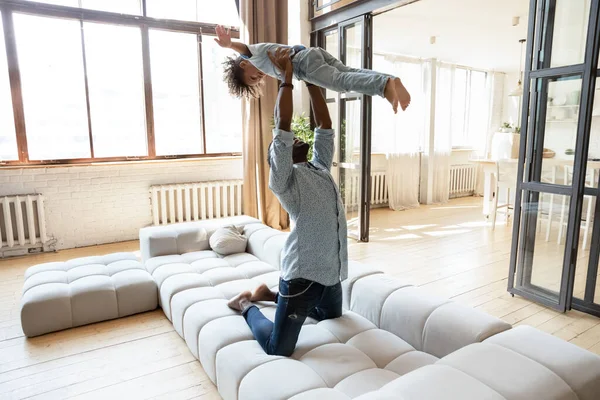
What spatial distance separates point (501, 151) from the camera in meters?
6.75

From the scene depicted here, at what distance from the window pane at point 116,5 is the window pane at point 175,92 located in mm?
284

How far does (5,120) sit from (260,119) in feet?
8.44

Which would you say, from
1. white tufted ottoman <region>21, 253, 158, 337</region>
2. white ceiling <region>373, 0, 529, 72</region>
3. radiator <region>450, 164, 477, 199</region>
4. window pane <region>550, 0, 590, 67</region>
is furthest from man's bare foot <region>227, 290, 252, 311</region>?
radiator <region>450, 164, 477, 199</region>

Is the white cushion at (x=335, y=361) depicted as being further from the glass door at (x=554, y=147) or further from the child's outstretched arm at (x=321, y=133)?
the glass door at (x=554, y=147)

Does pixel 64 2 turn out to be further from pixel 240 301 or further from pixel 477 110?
pixel 477 110

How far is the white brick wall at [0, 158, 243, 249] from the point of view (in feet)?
13.4

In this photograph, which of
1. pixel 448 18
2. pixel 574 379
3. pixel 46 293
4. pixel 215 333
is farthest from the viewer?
pixel 448 18

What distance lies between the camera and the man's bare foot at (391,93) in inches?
53.0

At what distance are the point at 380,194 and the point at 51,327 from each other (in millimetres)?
5003

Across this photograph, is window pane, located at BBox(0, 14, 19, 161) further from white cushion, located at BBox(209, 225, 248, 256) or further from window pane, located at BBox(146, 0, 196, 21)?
white cushion, located at BBox(209, 225, 248, 256)

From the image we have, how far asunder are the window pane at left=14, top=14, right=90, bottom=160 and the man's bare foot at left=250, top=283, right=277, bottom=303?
3.22 m

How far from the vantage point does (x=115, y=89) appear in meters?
4.44

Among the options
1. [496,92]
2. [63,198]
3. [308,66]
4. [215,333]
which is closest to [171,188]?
[63,198]

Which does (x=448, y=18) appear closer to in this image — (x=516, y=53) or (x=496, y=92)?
(x=516, y=53)
